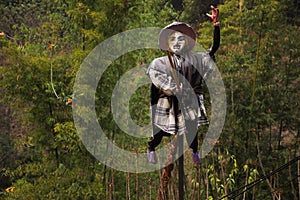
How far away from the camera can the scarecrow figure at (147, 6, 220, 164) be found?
5.43 feet

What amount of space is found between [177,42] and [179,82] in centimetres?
16

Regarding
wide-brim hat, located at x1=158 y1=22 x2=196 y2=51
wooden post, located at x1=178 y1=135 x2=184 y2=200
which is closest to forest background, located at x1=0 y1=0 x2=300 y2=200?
wide-brim hat, located at x1=158 y1=22 x2=196 y2=51

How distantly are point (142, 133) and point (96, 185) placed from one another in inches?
65.2

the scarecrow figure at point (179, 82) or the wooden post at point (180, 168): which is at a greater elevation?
the scarecrow figure at point (179, 82)

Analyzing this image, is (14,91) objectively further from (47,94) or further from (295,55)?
(295,55)

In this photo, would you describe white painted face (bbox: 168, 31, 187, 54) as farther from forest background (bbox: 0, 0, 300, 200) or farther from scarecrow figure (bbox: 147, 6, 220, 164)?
forest background (bbox: 0, 0, 300, 200)

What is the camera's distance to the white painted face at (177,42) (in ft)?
5.57

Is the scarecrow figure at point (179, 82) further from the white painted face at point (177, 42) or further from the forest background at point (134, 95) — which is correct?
the forest background at point (134, 95)

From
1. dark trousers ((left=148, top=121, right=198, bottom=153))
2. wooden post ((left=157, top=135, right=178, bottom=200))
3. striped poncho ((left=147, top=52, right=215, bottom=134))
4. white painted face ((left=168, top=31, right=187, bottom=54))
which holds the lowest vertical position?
wooden post ((left=157, top=135, right=178, bottom=200))

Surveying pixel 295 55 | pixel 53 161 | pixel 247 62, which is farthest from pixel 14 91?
pixel 295 55

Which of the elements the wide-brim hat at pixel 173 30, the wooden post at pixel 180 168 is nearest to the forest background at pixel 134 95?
the wide-brim hat at pixel 173 30

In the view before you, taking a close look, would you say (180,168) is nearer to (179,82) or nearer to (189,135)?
(189,135)

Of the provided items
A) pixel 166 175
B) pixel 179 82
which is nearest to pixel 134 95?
pixel 166 175

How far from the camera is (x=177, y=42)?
1.71m
